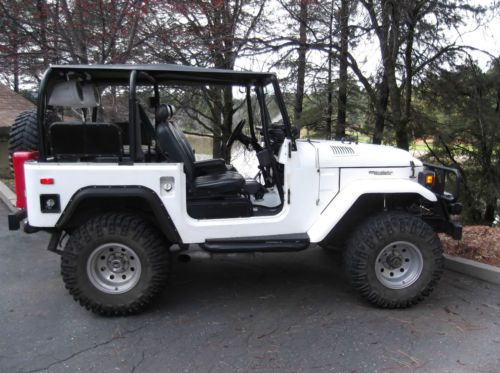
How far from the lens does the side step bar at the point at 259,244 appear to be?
12.6 feet

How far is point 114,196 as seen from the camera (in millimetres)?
3691

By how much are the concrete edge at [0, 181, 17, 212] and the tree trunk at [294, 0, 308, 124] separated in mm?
4895

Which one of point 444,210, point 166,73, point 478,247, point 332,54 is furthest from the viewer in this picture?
point 332,54

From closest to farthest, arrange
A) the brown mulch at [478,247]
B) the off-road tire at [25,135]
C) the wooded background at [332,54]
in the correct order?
the off-road tire at [25,135] < the brown mulch at [478,247] < the wooded background at [332,54]

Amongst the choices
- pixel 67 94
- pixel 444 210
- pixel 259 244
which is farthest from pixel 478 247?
pixel 67 94

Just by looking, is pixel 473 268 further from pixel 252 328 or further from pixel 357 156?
pixel 252 328

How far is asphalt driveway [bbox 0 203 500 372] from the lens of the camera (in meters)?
3.12

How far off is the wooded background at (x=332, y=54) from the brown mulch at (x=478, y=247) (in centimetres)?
254

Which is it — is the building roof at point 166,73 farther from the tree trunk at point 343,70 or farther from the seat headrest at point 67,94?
the tree trunk at point 343,70

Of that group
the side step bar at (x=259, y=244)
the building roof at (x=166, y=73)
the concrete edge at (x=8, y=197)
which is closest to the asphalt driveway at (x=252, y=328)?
the side step bar at (x=259, y=244)

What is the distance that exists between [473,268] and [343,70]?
15.2ft

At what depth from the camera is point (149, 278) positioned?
3787 millimetres

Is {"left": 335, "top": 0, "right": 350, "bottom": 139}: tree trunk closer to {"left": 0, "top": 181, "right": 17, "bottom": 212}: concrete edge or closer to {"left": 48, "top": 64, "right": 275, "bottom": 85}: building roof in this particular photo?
{"left": 48, "top": 64, "right": 275, "bottom": 85}: building roof

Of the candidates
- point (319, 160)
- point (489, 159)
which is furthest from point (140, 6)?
point (489, 159)
